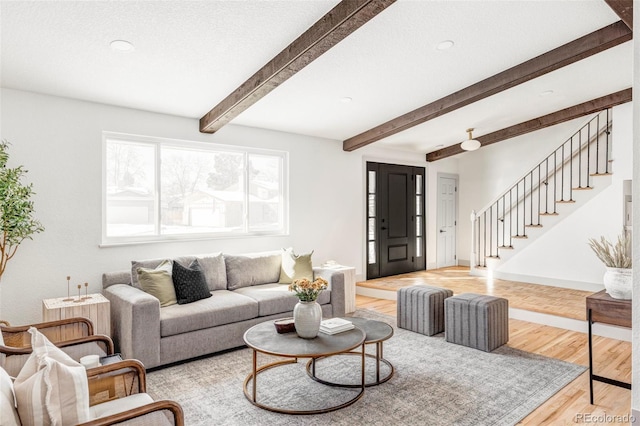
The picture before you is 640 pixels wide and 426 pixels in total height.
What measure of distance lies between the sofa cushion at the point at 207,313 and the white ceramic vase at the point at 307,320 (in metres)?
1.10

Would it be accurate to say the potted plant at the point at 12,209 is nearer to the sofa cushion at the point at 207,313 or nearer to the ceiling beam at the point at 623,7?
the sofa cushion at the point at 207,313

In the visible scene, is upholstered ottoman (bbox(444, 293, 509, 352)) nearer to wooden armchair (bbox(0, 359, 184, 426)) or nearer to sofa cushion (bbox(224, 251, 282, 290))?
sofa cushion (bbox(224, 251, 282, 290))

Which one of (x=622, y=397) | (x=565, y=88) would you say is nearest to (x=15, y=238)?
(x=622, y=397)

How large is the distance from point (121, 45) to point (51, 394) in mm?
2561

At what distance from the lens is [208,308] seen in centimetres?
365

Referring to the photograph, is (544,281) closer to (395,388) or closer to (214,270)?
(395,388)

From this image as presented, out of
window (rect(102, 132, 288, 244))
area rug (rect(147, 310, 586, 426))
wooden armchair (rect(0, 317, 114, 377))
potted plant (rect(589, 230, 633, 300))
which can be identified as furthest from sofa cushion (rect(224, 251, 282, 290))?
potted plant (rect(589, 230, 633, 300))

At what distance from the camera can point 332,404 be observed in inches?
107

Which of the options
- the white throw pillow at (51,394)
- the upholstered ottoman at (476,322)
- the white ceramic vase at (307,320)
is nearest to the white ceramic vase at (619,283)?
the upholstered ottoman at (476,322)

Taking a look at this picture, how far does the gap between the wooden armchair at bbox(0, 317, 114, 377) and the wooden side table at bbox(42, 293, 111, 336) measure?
246mm

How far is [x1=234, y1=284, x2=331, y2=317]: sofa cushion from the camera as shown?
13.2ft

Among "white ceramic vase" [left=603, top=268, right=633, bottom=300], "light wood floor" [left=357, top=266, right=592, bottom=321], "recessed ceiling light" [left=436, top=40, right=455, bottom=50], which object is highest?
"recessed ceiling light" [left=436, top=40, right=455, bottom=50]

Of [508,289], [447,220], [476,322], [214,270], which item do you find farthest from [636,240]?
[447,220]

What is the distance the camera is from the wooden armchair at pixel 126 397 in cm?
164
